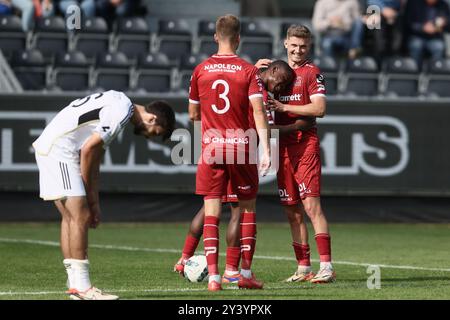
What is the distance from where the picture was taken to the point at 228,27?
32.0 feet

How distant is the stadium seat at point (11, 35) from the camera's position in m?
21.5

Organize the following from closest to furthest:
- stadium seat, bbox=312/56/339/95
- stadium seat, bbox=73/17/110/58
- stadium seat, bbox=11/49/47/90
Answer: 1. stadium seat, bbox=11/49/47/90
2. stadium seat, bbox=312/56/339/95
3. stadium seat, bbox=73/17/110/58

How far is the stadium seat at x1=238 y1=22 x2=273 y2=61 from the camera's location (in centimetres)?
2216

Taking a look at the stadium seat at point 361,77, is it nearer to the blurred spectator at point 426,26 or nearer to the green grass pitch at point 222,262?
the blurred spectator at point 426,26

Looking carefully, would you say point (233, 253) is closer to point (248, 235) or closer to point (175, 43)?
point (248, 235)

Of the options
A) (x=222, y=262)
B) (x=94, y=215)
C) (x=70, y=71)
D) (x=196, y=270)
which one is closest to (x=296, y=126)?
(x=196, y=270)

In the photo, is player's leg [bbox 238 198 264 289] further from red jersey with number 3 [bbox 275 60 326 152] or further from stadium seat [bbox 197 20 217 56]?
stadium seat [bbox 197 20 217 56]

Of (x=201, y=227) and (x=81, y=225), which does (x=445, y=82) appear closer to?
(x=201, y=227)

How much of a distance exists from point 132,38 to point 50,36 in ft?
5.20

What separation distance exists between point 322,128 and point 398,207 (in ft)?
6.18

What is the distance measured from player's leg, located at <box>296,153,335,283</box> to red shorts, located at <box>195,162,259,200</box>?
99 centimetres

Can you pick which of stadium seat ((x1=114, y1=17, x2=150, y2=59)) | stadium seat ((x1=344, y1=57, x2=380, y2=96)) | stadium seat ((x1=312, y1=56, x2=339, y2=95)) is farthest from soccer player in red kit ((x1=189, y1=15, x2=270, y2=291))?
stadium seat ((x1=114, y1=17, x2=150, y2=59))

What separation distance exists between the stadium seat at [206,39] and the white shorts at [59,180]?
13.2 meters

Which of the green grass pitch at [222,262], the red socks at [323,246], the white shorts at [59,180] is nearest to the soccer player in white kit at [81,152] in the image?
the white shorts at [59,180]
